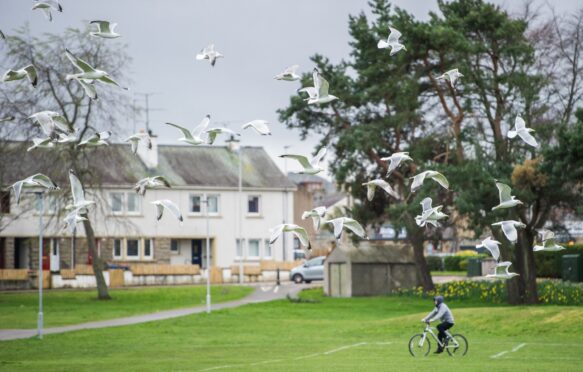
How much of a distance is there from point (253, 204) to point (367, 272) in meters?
32.5

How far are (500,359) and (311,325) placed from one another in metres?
16.7

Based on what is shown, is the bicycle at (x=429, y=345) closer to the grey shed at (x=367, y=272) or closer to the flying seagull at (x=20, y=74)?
the flying seagull at (x=20, y=74)

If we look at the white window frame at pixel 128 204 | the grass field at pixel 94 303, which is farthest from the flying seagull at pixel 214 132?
the white window frame at pixel 128 204

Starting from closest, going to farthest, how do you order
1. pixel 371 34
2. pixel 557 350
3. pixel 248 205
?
1. pixel 557 350
2. pixel 371 34
3. pixel 248 205

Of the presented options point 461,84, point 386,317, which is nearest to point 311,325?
point 386,317

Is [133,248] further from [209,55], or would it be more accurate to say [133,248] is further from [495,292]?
[209,55]

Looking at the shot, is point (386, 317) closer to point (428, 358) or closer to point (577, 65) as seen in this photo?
point (577, 65)

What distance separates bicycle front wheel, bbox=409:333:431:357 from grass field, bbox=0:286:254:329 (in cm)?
2060

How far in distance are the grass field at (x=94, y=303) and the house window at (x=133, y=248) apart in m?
17.2

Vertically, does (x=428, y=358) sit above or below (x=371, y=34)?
below

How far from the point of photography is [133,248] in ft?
308

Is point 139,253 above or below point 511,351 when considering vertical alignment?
above

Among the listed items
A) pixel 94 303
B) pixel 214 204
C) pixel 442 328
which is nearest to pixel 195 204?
pixel 214 204

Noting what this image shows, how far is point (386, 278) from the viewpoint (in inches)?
2672
